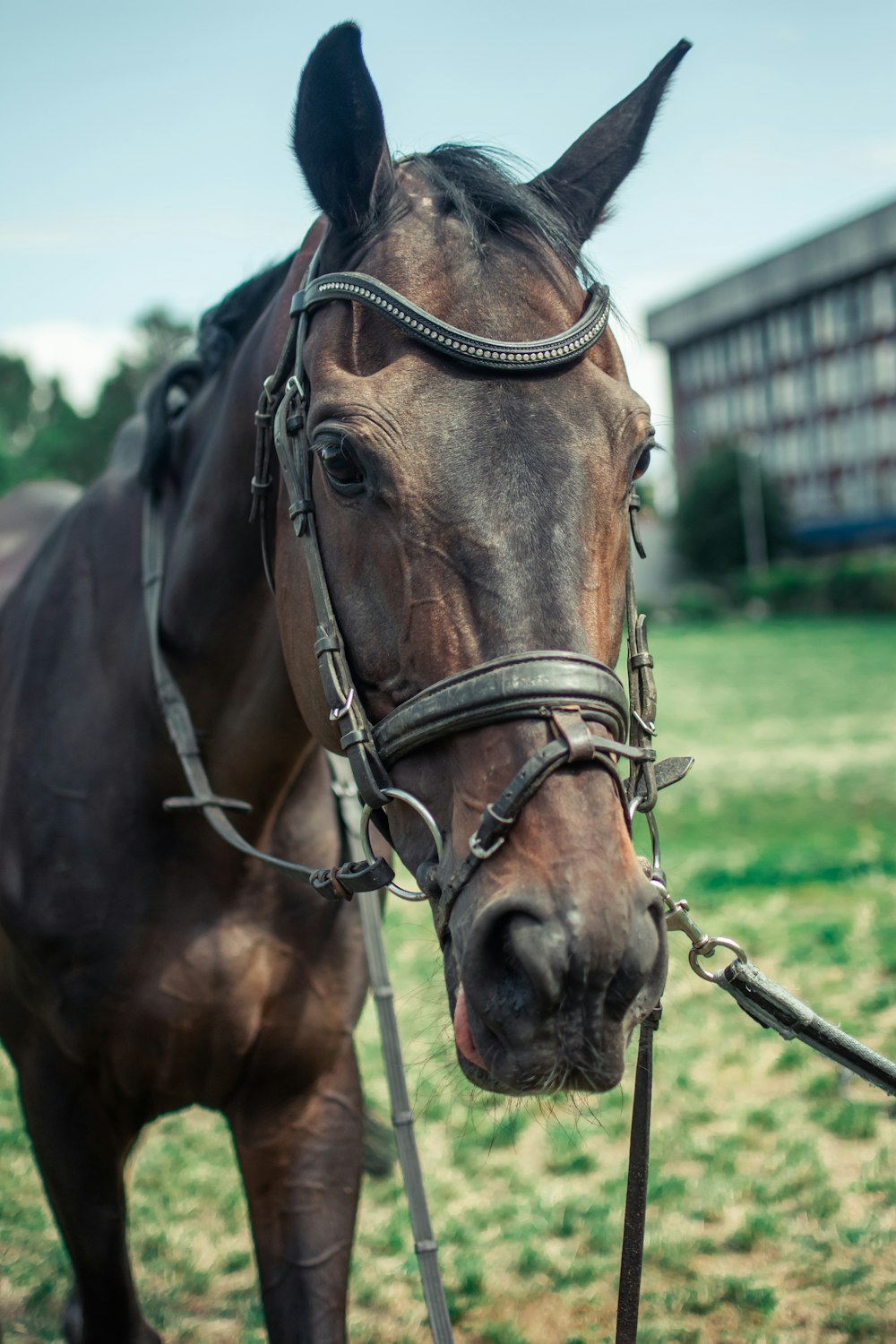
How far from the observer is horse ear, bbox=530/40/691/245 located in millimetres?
2299

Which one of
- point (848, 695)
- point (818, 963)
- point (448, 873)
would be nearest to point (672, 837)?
point (818, 963)

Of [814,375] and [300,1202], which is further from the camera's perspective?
[814,375]

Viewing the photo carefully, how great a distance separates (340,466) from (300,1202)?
1.80 metres

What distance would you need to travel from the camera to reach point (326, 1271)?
2.72 metres

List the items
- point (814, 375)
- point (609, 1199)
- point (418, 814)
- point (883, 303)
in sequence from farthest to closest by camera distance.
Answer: point (814, 375), point (883, 303), point (609, 1199), point (418, 814)

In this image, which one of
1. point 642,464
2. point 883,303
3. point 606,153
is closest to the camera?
point 642,464

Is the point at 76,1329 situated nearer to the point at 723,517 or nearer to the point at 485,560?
the point at 485,560

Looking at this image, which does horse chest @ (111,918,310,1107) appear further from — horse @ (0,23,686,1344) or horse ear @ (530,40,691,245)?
horse ear @ (530,40,691,245)

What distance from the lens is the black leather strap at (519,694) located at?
64.3 inches

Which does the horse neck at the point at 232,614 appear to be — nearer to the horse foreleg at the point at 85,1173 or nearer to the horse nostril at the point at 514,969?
the horse foreleg at the point at 85,1173

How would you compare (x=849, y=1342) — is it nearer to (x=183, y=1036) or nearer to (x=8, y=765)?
(x=183, y=1036)

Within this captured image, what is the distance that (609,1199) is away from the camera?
13.9 ft

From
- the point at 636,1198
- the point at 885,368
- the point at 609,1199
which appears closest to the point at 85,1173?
the point at 636,1198

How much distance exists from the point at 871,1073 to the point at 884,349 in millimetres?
63027
